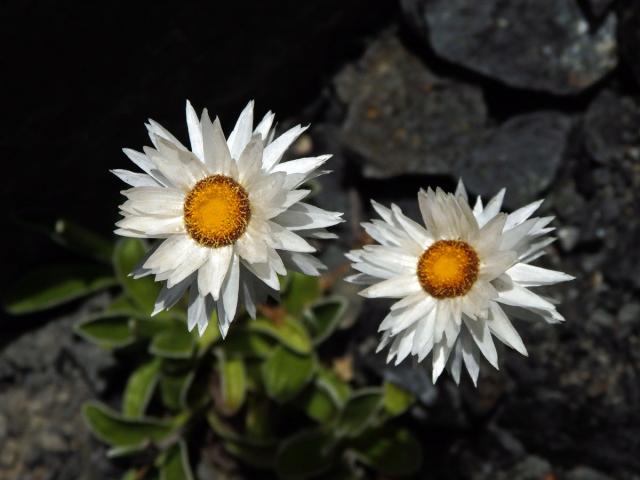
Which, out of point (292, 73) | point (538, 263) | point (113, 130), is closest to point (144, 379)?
point (113, 130)

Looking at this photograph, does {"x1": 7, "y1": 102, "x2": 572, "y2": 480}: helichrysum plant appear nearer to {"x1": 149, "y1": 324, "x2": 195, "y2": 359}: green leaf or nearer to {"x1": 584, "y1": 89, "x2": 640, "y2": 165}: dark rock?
{"x1": 149, "y1": 324, "x2": 195, "y2": 359}: green leaf

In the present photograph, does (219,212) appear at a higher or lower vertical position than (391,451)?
higher

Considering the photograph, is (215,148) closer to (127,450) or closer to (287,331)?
(287,331)

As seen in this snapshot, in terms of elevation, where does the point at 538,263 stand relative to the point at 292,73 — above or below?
below

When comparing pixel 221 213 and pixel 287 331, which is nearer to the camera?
pixel 221 213

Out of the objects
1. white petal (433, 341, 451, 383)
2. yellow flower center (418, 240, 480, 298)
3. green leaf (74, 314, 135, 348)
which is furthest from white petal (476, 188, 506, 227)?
green leaf (74, 314, 135, 348)

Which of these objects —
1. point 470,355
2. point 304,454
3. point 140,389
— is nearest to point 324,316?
point 304,454

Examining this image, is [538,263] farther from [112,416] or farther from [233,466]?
[112,416]
